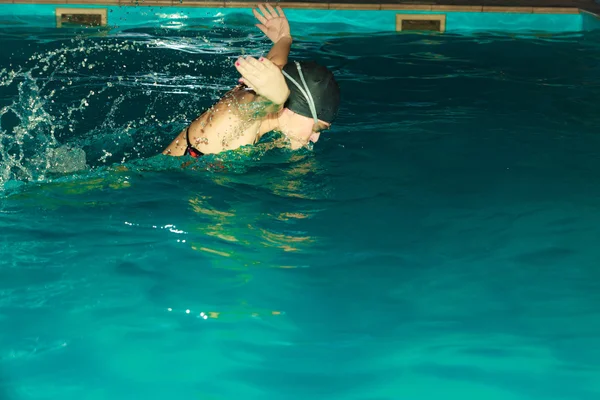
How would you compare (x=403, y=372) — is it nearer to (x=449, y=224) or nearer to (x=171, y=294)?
(x=171, y=294)

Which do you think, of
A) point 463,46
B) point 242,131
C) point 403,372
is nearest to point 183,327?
point 403,372

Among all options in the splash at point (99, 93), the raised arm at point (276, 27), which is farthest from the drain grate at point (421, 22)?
the raised arm at point (276, 27)

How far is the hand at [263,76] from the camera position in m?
3.45

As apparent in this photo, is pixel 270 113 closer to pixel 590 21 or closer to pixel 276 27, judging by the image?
pixel 276 27

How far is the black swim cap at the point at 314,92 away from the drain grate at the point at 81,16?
6205 millimetres

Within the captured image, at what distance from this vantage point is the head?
429 centimetres

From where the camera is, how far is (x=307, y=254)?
12.3 ft

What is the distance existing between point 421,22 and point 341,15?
1054 mm

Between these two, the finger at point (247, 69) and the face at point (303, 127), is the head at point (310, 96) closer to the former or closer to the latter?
the face at point (303, 127)

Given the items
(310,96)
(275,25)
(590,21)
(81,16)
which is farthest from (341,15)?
(310,96)

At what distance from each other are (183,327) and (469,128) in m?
3.51

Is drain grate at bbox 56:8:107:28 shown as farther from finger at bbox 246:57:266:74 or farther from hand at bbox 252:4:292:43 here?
finger at bbox 246:57:266:74

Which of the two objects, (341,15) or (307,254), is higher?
(341,15)

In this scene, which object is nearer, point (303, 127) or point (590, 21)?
point (303, 127)
